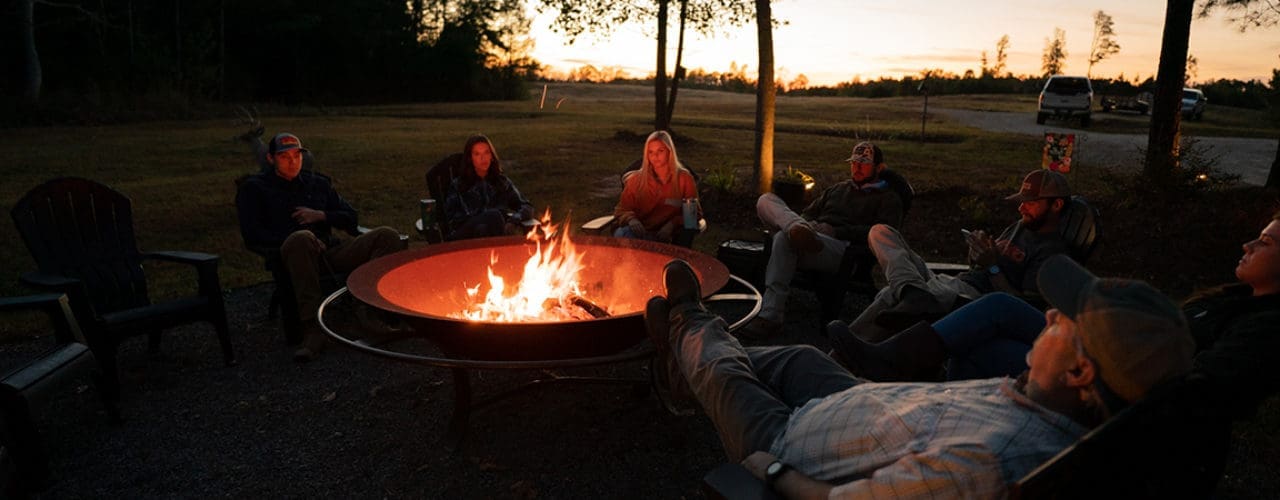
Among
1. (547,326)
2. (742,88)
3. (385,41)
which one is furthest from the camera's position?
(742,88)

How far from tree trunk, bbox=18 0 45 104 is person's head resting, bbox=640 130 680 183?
20745 mm

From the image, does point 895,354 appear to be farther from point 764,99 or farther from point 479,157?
point 764,99

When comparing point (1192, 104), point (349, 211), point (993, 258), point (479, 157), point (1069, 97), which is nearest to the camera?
point (993, 258)

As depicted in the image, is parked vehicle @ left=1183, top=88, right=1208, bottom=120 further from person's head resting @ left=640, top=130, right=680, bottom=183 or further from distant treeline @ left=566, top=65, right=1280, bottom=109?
person's head resting @ left=640, top=130, right=680, bottom=183

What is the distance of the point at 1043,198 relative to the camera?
405 cm

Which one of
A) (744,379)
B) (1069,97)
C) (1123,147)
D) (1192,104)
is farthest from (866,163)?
(1192,104)

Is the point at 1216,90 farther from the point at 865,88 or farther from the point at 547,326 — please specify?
the point at 547,326

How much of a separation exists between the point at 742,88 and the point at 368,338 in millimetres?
46421

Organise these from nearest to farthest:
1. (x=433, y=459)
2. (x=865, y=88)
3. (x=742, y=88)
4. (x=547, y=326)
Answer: (x=547, y=326) → (x=433, y=459) → (x=865, y=88) → (x=742, y=88)

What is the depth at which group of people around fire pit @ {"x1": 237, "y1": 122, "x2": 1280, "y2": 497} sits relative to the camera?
151 cm

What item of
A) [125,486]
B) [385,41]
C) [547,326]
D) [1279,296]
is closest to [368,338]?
[125,486]

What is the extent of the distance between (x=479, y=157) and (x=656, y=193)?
4.36 ft

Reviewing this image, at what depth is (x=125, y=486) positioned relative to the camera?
3059mm

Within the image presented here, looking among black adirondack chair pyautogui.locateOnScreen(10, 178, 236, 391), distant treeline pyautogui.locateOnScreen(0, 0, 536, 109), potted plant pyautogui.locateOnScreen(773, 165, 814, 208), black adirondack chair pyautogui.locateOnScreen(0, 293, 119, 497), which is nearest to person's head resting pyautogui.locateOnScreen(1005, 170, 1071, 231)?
potted plant pyautogui.locateOnScreen(773, 165, 814, 208)
